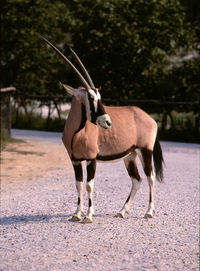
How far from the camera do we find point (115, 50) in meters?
22.8

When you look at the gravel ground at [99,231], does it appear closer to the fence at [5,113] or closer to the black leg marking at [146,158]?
the black leg marking at [146,158]

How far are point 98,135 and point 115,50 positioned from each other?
1730 centimetres

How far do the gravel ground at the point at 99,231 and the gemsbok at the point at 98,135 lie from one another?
0.39m

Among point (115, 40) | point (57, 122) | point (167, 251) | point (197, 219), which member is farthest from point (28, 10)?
point (167, 251)

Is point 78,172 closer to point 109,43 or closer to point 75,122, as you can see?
point 75,122

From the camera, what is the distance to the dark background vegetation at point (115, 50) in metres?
21.4

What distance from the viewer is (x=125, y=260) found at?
15.5 ft

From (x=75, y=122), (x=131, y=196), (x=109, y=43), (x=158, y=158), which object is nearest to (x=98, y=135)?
(x=75, y=122)

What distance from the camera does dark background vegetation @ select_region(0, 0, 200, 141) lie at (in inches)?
842

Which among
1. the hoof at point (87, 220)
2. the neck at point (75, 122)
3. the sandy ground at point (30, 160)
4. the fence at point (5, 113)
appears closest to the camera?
the neck at point (75, 122)

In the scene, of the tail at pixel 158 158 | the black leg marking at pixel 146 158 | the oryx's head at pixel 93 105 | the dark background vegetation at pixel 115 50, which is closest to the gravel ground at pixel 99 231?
the tail at pixel 158 158

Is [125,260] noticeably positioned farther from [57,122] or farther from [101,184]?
[57,122]

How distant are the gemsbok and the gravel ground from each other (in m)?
0.39

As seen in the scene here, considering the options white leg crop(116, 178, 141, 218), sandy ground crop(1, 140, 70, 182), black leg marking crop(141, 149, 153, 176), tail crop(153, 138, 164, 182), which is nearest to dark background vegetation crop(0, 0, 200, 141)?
sandy ground crop(1, 140, 70, 182)
